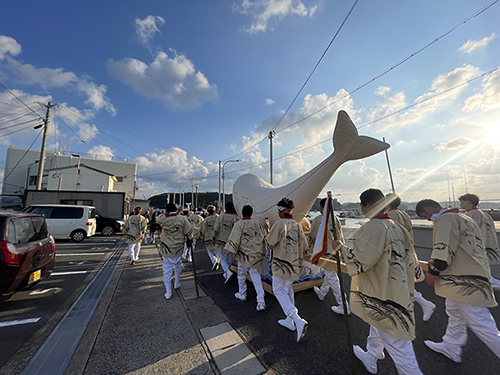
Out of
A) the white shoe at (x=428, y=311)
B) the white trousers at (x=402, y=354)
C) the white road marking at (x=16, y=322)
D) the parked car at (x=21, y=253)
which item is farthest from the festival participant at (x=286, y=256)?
the parked car at (x=21, y=253)

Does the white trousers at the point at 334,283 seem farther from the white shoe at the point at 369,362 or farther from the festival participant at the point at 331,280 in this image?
the white shoe at the point at 369,362

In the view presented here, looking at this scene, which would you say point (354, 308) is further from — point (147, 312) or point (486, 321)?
point (147, 312)

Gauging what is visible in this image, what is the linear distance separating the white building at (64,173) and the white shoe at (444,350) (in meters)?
30.3

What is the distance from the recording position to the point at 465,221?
2.27 m

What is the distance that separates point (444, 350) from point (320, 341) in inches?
50.7

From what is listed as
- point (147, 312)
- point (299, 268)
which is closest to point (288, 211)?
point (299, 268)

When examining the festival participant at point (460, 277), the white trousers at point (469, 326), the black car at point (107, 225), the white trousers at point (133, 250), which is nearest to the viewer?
the white trousers at point (469, 326)

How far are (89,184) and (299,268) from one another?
29.7m

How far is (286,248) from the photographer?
3086 mm

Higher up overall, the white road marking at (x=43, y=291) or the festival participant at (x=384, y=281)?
the festival participant at (x=384, y=281)

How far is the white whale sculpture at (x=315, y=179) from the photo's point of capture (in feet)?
12.2

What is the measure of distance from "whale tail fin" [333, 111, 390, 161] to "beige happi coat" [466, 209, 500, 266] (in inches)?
78.3

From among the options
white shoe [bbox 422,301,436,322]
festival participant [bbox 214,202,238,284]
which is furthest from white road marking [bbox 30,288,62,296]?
white shoe [bbox 422,301,436,322]

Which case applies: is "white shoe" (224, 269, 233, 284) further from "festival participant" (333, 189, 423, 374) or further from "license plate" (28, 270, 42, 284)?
"license plate" (28, 270, 42, 284)
